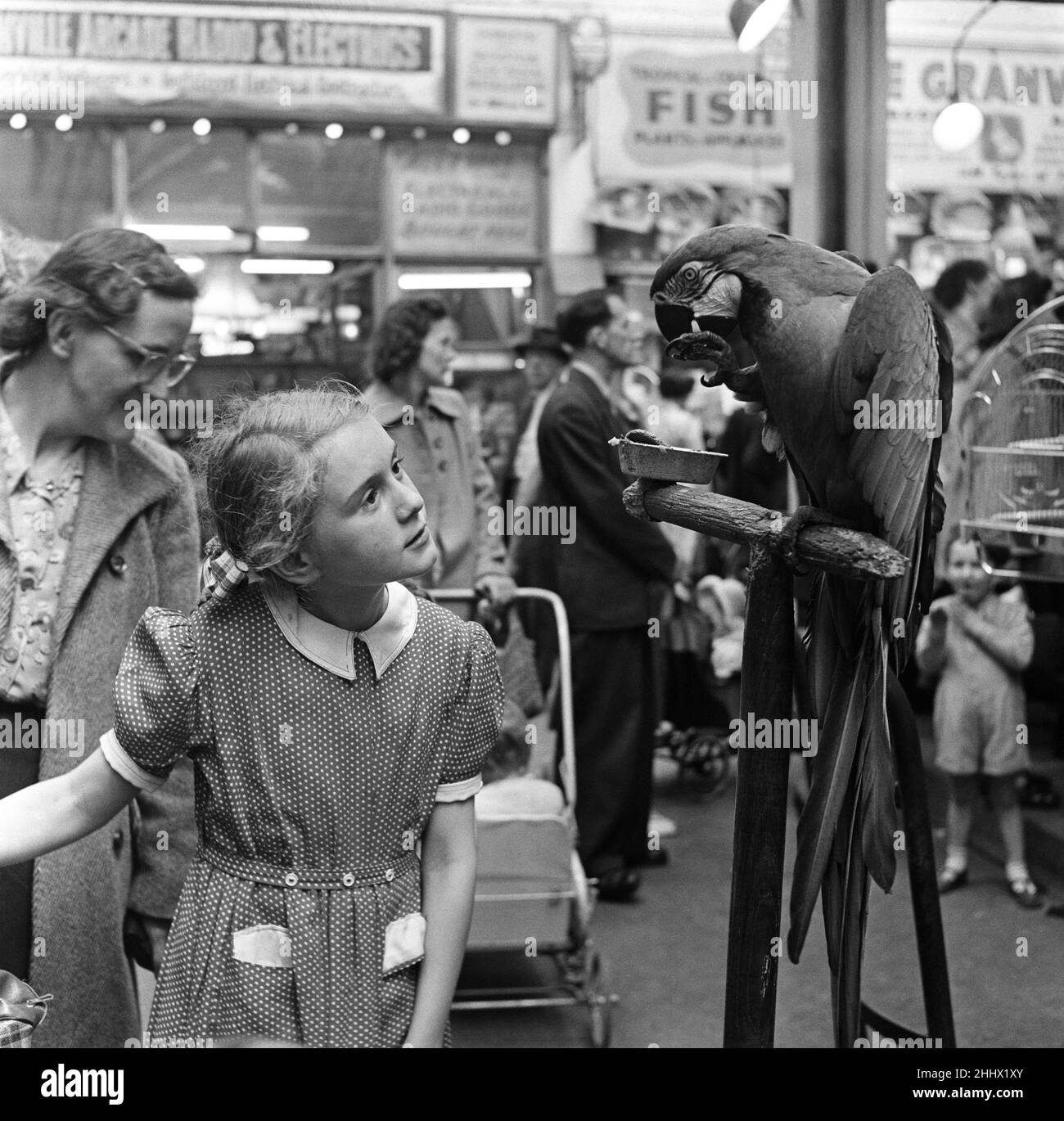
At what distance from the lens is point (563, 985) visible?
358cm

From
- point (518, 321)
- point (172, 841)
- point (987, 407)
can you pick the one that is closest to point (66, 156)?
point (518, 321)

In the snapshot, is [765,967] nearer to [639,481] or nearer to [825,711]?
[825,711]

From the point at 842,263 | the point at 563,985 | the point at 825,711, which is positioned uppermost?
the point at 842,263

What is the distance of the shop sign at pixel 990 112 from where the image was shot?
870 cm

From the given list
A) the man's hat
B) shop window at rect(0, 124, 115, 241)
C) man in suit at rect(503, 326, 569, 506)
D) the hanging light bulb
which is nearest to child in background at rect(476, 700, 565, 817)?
man in suit at rect(503, 326, 569, 506)

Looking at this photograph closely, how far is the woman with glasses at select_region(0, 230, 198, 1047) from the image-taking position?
1.95m

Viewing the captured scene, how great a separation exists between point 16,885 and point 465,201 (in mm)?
7718

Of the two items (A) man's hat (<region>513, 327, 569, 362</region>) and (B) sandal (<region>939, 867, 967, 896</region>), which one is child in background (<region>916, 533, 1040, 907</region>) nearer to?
(B) sandal (<region>939, 867, 967, 896</region>)

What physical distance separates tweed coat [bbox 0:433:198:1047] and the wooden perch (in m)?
0.76

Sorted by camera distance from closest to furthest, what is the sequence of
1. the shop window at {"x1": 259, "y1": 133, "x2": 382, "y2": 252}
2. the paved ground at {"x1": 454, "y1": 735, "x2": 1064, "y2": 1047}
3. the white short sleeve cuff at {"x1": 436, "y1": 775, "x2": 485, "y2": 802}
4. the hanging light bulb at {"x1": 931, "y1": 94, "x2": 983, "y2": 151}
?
the white short sleeve cuff at {"x1": 436, "y1": 775, "x2": 485, "y2": 802} < the paved ground at {"x1": 454, "y1": 735, "x2": 1064, "y2": 1047} < the hanging light bulb at {"x1": 931, "y1": 94, "x2": 983, "y2": 151} < the shop window at {"x1": 259, "y1": 133, "x2": 382, "y2": 252}

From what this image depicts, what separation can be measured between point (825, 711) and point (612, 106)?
723cm

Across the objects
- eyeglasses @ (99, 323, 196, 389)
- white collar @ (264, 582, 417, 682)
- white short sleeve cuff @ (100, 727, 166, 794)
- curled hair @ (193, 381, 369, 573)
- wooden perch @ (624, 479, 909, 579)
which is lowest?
white short sleeve cuff @ (100, 727, 166, 794)

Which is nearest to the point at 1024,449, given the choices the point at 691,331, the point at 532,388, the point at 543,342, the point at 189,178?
the point at 691,331

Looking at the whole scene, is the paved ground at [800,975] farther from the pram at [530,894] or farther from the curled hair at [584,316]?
the curled hair at [584,316]
